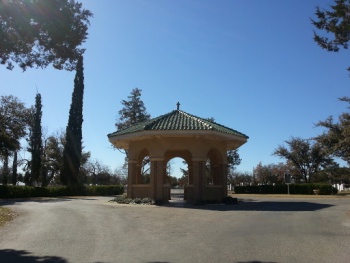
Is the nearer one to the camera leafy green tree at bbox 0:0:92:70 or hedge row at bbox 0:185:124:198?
leafy green tree at bbox 0:0:92:70

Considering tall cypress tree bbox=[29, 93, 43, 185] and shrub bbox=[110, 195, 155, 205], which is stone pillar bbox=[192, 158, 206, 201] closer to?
shrub bbox=[110, 195, 155, 205]

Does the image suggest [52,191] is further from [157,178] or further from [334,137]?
[334,137]

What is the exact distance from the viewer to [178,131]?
22.0 metres

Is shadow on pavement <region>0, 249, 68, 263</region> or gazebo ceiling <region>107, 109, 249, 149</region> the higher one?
gazebo ceiling <region>107, 109, 249, 149</region>

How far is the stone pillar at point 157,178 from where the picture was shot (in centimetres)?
2294

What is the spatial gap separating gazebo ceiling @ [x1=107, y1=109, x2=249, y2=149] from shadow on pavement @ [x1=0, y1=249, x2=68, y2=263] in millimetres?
14426

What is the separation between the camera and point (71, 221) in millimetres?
13320

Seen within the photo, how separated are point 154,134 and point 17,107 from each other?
28.7 m

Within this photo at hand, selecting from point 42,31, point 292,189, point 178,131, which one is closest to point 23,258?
point 42,31

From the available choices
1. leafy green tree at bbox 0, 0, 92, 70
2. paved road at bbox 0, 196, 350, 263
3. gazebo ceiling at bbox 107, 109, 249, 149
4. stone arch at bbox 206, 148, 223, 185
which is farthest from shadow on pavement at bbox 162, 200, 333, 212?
leafy green tree at bbox 0, 0, 92, 70

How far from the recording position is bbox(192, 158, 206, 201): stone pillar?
74.9 ft

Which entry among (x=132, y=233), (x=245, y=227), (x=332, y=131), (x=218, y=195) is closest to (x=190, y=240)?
(x=132, y=233)

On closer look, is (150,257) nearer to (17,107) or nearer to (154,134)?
(154,134)

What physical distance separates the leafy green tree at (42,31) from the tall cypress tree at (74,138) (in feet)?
105
